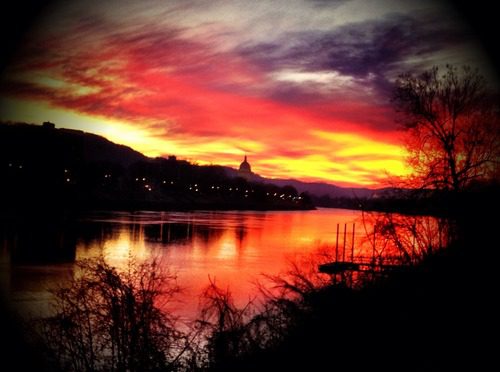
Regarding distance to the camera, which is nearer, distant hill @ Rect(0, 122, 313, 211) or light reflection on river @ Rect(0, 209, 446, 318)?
light reflection on river @ Rect(0, 209, 446, 318)

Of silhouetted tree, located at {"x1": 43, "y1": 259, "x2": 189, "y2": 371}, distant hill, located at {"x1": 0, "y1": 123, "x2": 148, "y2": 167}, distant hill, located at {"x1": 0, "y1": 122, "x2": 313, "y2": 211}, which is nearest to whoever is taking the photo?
silhouetted tree, located at {"x1": 43, "y1": 259, "x2": 189, "y2": 371}

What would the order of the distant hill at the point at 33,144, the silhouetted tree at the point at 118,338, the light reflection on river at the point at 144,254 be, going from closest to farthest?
the silhouetted tree at the point at 118,338, the light reflection on river at the point at 144,254, the distant hill at the point at 33,144

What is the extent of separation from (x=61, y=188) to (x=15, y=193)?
14.7 m

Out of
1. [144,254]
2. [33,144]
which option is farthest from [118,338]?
[33,144]

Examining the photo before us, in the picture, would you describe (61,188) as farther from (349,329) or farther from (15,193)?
(349,329)

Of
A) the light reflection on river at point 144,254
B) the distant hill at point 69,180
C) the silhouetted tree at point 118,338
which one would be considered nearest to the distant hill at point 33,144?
the distant hill at point 69,180

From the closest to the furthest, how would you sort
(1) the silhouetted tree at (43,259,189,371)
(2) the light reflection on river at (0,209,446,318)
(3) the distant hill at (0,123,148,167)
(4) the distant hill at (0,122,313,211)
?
1. (1) the silhouetted tree at (43,259,189,371)
2. (2) the light reflection on river at (0,209,446,318)
3. (4) the distant hill at (0,122,313,211)
4. (3) the distant hill at (0,123,148,167)

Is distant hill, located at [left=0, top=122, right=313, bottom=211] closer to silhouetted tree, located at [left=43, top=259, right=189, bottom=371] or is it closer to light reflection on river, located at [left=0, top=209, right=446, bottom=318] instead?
light reflection on river, located at [left=0, top=209, right=446, bottom=318]

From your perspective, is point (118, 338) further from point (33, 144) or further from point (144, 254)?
point (33, 144)

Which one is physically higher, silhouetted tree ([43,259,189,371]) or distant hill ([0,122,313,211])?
distant hill ([0,122,313,211])

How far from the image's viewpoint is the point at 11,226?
1889 inches

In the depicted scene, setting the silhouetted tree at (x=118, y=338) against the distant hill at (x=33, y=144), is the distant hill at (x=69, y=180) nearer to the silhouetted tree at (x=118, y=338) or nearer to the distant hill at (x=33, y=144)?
the distant hill at (x=33, y=144)

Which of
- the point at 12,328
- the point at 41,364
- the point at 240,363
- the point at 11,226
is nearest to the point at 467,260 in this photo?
the point at 240,363

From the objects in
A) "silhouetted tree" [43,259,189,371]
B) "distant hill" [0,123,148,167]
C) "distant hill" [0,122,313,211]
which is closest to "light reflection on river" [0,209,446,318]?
"silhouetted tree" [43,259,189,371]
